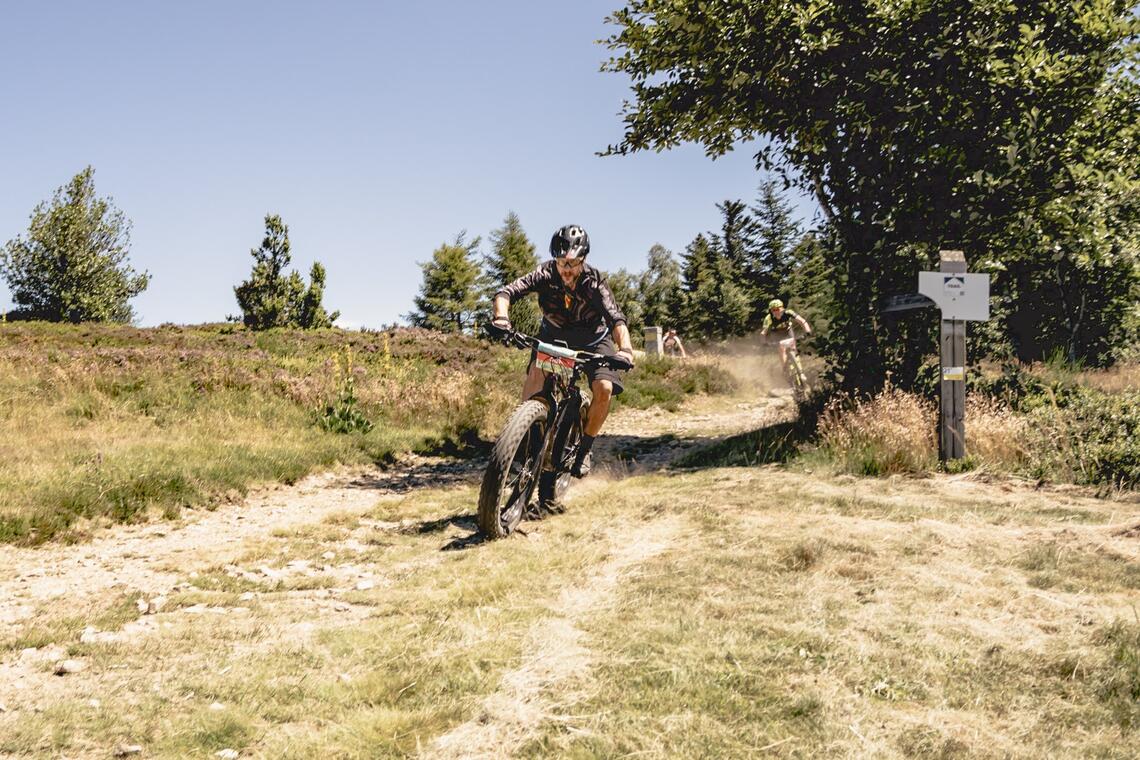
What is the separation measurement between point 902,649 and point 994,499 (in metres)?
3.81

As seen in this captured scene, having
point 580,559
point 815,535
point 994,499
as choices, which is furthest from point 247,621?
point 994,499

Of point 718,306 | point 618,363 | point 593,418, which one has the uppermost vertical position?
point 718,306

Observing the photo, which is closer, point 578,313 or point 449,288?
point 578,313

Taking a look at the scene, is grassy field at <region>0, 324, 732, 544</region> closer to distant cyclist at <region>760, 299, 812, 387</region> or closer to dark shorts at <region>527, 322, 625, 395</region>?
distant cyclist at <region>760, 299, 812, 387</region>

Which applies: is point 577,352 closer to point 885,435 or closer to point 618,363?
point 618,363

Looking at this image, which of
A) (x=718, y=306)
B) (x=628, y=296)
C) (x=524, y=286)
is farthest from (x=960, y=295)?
(x=628, y=296)

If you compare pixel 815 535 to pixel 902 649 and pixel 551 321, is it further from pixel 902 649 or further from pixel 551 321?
pixel 551 321

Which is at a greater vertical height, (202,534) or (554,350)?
(554,350)

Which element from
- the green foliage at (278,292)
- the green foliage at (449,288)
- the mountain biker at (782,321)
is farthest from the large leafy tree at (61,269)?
the mountain biker at (782,321)

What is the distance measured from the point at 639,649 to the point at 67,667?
2567 mm

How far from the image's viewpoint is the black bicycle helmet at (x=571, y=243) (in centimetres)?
646

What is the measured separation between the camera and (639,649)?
3223mm

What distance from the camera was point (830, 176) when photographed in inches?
412

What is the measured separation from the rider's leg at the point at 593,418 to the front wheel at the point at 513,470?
70 cm
